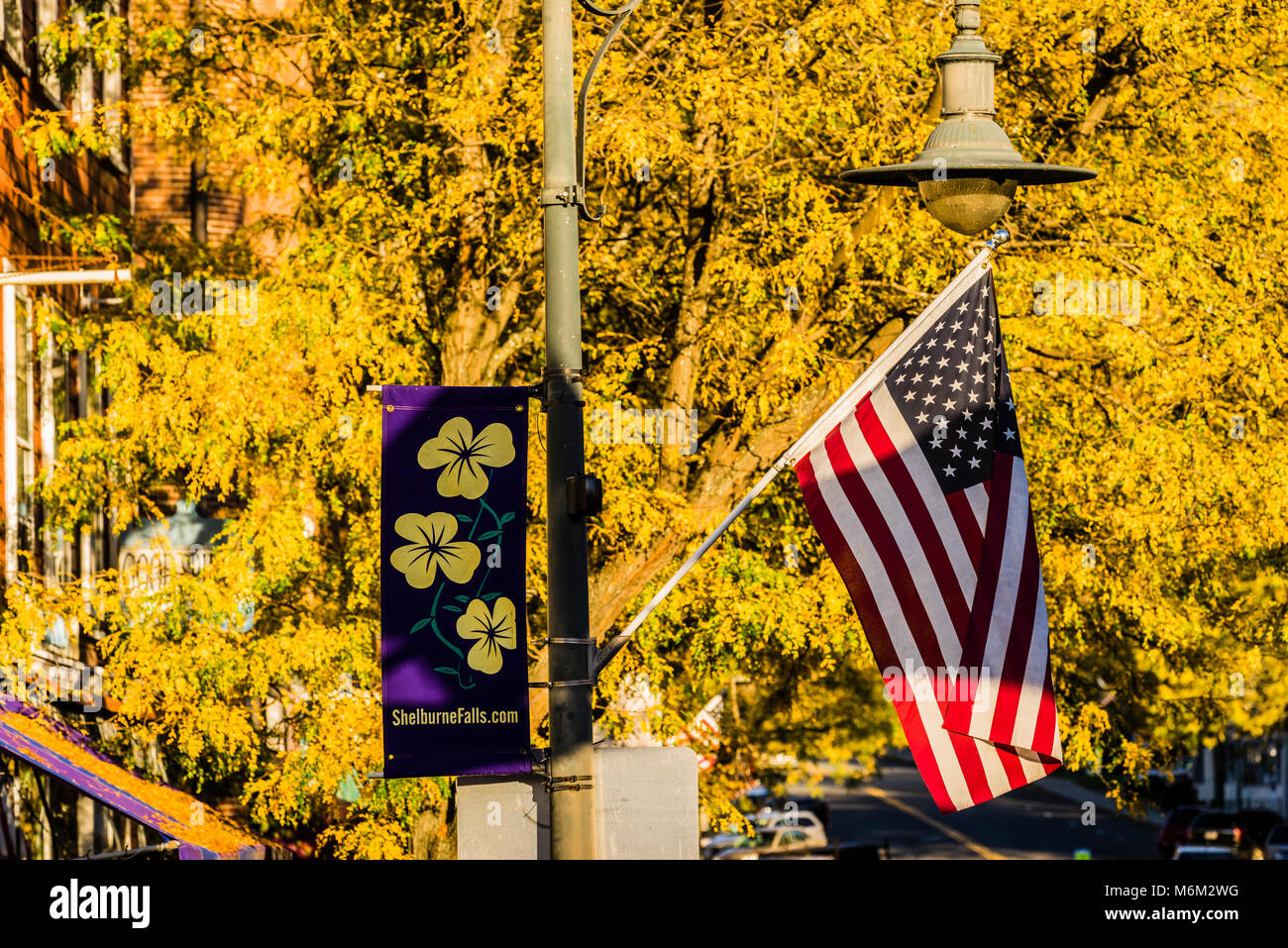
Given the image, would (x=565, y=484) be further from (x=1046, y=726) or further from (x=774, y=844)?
(x=774, y=844)

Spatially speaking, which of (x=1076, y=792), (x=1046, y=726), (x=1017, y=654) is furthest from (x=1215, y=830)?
(x=1076, y=792)

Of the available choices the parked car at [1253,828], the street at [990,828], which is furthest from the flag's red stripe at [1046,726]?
the street at [990,828]

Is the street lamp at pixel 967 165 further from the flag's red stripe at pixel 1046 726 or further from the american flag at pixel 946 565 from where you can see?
the flag's red stripe at pixel 1046 726

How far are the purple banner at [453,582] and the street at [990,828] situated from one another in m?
36.7

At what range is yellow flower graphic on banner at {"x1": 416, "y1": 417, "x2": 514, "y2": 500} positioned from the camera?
9.53 meters

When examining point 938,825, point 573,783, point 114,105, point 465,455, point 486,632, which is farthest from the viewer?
point 938,825

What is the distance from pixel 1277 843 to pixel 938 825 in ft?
81.7

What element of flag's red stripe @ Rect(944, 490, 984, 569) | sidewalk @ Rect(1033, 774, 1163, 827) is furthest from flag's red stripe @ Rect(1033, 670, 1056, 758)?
sidewalk @ Rect(1033, 774, 1163, 827)

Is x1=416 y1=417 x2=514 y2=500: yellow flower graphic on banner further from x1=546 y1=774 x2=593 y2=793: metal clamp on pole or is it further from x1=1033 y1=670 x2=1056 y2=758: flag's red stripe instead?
x1=1033 y1=670 x2=1056 y2=758: flag's red stripe

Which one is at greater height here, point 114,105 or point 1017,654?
point 114,105

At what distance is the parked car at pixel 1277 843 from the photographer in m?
40.2

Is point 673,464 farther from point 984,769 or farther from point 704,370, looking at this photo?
point 984,769

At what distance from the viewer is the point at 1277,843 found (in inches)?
1619
